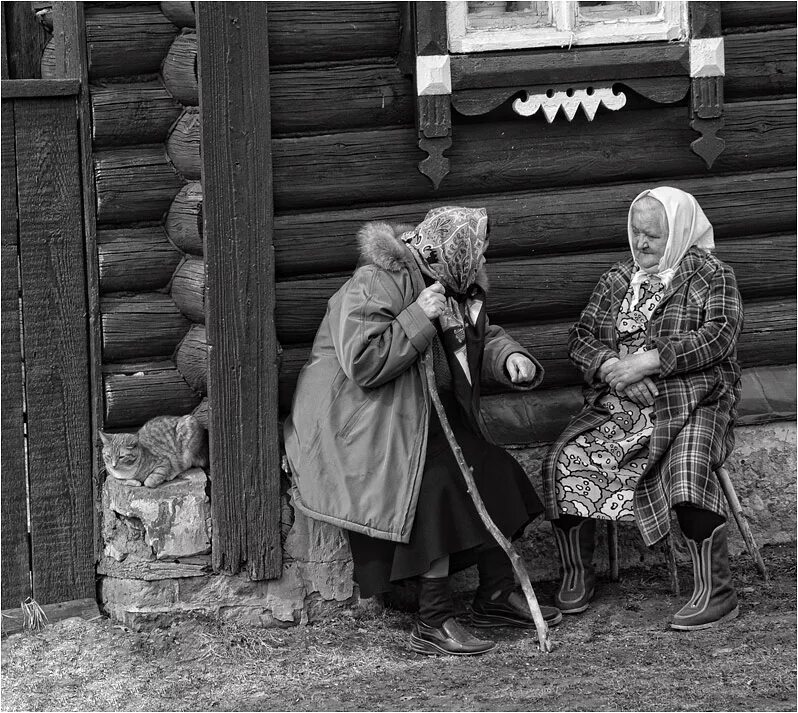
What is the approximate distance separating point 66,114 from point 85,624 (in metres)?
2.02

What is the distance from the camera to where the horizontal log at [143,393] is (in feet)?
14.7

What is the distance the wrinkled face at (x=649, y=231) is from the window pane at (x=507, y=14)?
36.9 inches

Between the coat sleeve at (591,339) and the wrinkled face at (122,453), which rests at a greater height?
the coat sleeve at (591,339)

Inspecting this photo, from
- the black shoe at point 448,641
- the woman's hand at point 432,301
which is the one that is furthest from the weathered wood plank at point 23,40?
the black shoe at point 448,641

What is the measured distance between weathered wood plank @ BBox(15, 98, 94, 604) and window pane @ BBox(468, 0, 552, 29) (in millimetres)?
1707

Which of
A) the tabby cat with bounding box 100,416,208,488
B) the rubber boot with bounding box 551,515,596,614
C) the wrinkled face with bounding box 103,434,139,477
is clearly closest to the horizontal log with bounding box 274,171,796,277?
the tabby cat with bounding box 100,416,208,488

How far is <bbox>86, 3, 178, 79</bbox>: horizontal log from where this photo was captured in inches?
169

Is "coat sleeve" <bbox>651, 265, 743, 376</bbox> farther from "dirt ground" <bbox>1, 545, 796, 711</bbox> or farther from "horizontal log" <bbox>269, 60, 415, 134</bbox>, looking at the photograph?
"horizontal log" <bbox>269, 60, 415, 134</bbox>

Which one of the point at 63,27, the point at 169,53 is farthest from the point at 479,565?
the point at 63,27

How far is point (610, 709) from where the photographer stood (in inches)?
146

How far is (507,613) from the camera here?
4441 millimetres

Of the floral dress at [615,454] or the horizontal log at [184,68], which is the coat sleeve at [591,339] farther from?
the horizontal log at [184,68]

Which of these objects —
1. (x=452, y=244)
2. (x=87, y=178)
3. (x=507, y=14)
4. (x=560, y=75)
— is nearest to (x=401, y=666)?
(x=452, y=244)

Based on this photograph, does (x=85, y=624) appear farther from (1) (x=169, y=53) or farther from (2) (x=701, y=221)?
(2) (x=701, y=221)
